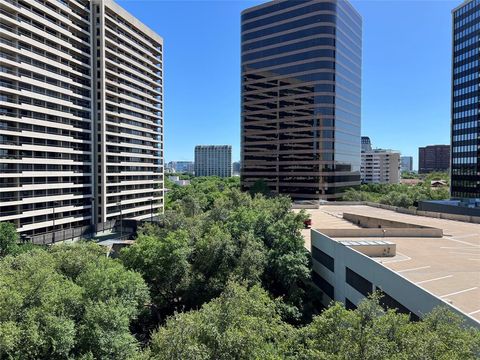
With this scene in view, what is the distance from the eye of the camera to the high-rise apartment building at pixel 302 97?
90.4 m

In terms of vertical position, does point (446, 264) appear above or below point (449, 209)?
below

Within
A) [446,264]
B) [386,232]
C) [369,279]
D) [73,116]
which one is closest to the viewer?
[369,279]

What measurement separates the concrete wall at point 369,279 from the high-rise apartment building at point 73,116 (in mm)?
47980

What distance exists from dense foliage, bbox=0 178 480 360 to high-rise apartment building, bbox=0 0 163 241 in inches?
765

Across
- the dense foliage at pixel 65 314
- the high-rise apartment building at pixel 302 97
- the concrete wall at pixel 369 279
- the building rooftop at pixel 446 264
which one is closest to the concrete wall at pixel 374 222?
the building rooftop at pixel 446 264

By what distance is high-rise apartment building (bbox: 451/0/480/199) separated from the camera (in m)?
84.3

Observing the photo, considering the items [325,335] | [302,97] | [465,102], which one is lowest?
[325,335]

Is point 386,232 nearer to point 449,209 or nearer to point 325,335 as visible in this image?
point 325,335

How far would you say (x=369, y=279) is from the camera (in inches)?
891

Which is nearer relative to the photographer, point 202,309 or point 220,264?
point 202,309

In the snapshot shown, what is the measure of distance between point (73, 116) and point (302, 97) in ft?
195

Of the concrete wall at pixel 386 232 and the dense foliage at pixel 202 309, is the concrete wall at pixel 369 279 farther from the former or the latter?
the concrete wall at pixel 386 232

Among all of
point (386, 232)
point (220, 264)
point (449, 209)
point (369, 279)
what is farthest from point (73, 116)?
point (449, 209)

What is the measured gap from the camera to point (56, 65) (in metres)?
58.8
